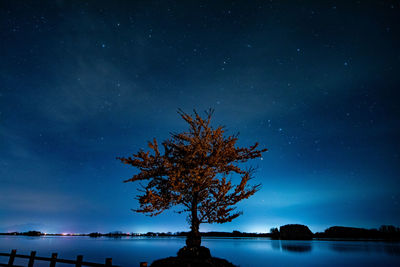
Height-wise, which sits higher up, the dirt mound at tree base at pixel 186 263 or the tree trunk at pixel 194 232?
the tree trunk at pixel 194 232

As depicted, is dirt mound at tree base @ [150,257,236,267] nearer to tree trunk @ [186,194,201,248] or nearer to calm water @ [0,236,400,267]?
tree trunk @ [186,194,201,248]

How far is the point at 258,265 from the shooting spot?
5056 cm

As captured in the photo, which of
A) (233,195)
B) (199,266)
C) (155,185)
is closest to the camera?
(199,266)

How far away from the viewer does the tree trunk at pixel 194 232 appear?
16.7 meters

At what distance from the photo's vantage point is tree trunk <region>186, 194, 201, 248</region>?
658 inches

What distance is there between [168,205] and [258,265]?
42.5 metres

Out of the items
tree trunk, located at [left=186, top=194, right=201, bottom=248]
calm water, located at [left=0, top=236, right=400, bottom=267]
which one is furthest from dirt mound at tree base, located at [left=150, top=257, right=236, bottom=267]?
calm water, located at [left=0, top=236, right=400, bottom=267]

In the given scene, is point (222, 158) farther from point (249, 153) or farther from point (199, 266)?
point (199, 266)

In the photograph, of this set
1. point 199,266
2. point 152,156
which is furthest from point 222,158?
point 199,266

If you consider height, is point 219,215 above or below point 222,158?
below

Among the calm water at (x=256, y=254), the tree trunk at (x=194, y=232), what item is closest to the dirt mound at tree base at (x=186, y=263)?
the tree trunk at (x=194, y=232)

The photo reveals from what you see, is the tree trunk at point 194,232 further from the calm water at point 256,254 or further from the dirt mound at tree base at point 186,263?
the calm water at point 256,254

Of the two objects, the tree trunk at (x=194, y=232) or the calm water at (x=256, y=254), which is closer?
the tree trunk at (x=194, y=232)

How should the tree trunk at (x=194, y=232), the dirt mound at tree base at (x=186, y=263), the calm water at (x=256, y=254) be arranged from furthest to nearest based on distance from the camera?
the calm water at (x=256, y=254) → the tree trunk at (x=194, y=232) → the dirt mound at tree base at (x=186, y=263)
